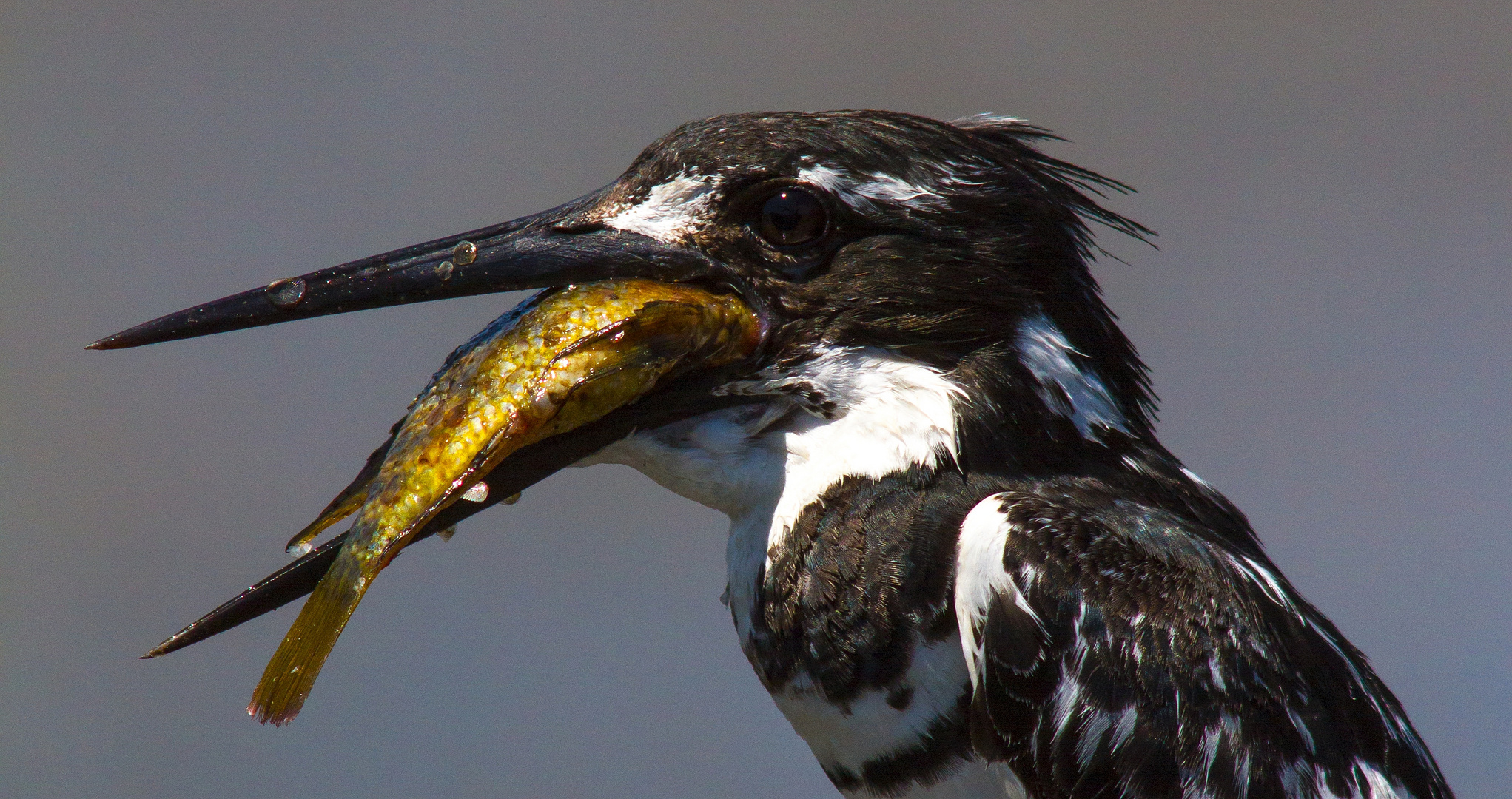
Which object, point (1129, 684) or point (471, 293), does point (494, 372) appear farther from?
point (1129, 684)

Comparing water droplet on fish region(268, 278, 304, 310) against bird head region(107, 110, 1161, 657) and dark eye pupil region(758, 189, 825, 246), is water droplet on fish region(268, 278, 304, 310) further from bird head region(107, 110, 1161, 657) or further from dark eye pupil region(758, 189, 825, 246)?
dark eye pupil region(758, 189, 825, 246)

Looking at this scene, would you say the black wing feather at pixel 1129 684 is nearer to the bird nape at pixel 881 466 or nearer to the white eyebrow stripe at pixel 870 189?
the bird nape at pixel 881 466

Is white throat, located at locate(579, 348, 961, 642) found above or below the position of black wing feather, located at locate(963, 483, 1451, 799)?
above

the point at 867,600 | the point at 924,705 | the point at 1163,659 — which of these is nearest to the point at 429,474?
the point at 867,600

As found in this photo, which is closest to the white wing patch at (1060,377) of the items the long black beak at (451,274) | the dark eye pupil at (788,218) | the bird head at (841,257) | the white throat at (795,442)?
the bird head at (841,257)

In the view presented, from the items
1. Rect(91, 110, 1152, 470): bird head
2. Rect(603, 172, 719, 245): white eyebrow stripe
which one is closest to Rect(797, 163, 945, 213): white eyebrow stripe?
Rect(91, 110, 1152, 470): bird head

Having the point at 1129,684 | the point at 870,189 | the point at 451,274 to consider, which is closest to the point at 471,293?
the point at 451,274

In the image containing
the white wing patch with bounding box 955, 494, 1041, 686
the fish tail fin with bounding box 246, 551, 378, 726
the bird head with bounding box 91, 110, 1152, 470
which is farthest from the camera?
the bird head with bounding box 91, 110, 1152, 470
